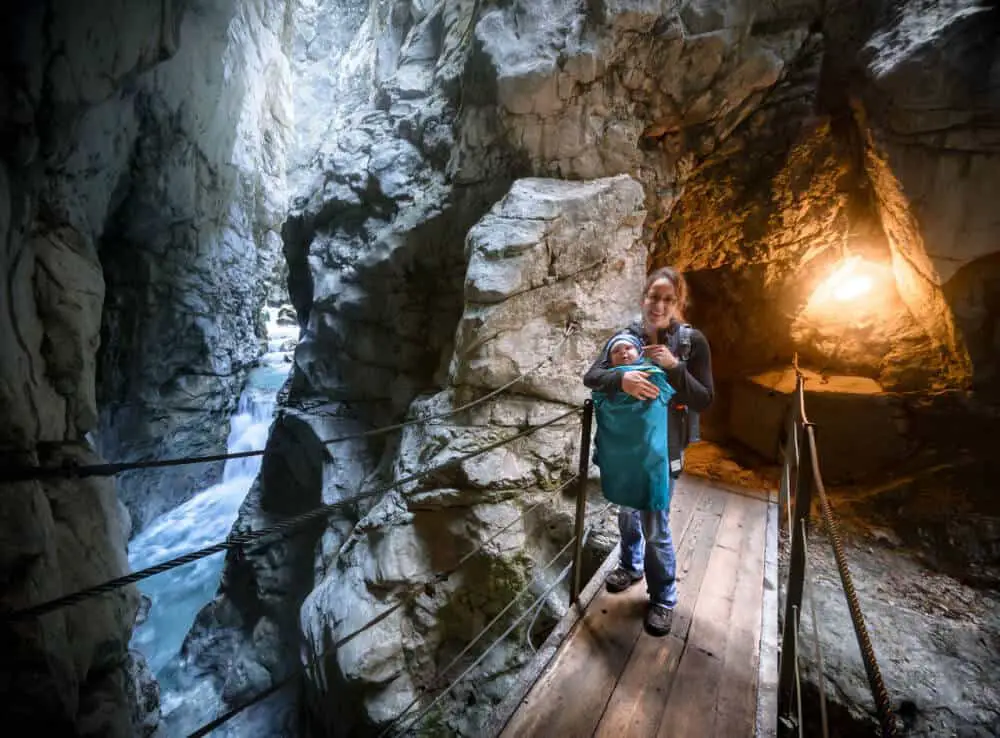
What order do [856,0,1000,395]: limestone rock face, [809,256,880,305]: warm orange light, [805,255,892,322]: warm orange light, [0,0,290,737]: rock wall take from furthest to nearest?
[809,256,880,305]: warm orange light < [805,255,892,322]: warm orange light < [856,0,1000,395]: limestone rock face < [0,0,290,737]: rock wall

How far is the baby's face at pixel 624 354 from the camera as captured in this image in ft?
8.32

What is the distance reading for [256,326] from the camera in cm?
1853

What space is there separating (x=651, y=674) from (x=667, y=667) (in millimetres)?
114

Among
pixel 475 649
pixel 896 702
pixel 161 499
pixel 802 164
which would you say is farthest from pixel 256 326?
pixel 896 702

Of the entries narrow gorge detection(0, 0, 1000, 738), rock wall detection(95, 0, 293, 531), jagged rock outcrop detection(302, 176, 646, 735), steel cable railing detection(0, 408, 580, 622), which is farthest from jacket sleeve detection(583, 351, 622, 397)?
rock wall detection(95, 0, 293, 531)

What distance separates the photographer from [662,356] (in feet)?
8.00

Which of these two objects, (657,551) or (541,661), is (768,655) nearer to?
(657,551)

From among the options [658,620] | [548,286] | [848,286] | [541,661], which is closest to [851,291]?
[848,286]

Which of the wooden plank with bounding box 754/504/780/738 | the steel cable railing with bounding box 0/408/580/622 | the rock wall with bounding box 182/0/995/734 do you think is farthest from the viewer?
the rock wall with bounding box 182/0/995/734

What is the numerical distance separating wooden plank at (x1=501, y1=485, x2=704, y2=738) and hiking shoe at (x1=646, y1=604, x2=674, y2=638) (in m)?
0.08

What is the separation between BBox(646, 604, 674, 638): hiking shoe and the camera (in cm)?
260

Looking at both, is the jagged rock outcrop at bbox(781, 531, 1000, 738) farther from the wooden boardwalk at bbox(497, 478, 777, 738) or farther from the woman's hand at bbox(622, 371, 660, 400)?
the woman's hand at bbox(622, 371, 660, 400)

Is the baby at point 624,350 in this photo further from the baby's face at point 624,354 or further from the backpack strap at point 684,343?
the backpack strap at point 684,343

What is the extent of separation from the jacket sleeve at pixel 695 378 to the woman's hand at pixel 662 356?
33mm
